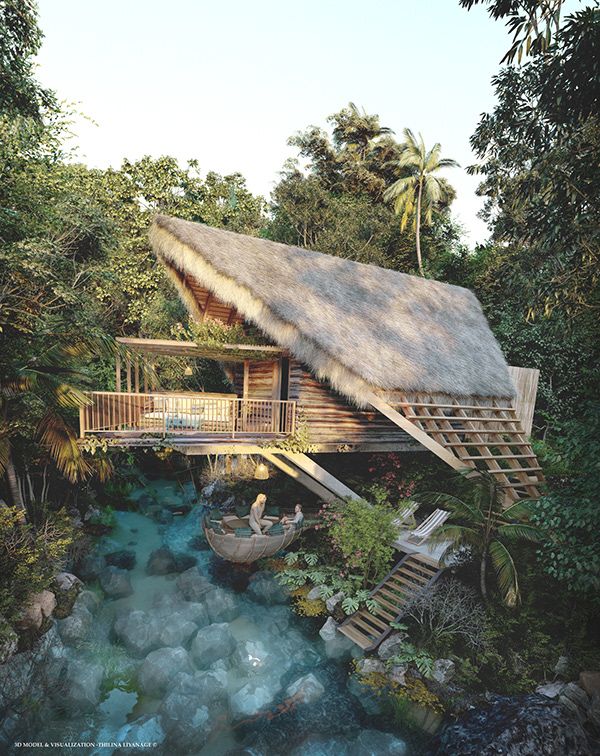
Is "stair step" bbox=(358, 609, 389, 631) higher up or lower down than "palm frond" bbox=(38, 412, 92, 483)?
lower down

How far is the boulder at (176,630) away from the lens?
26.8 feet

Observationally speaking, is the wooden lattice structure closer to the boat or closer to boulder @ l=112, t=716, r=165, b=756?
the boat

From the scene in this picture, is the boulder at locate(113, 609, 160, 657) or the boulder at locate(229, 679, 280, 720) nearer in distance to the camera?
the boulder at locate(229, 679, 280, 720)

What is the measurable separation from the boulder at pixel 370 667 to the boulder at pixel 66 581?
231 inches

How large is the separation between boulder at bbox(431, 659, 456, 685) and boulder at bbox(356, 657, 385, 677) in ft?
2.92

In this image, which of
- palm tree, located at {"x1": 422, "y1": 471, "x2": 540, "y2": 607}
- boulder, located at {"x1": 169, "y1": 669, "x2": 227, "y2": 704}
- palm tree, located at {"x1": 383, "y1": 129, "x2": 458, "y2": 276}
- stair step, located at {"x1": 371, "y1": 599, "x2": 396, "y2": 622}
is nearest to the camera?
boulder, located at {"x1": 169, "y1": 669, "x2": 227, "y2": 704}

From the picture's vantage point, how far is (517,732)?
550 cm

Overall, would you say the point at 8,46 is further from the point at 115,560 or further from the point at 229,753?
the point at 229,753

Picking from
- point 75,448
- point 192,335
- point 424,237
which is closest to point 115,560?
point 75,448

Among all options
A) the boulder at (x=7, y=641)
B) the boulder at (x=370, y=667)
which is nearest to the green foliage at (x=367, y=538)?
the boulder at (x=370, y=667)

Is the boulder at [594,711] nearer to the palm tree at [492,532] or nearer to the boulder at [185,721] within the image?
the palm tree at [492,532]

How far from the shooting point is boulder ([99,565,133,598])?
9617 mm

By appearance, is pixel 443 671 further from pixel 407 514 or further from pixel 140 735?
pixel 140 735

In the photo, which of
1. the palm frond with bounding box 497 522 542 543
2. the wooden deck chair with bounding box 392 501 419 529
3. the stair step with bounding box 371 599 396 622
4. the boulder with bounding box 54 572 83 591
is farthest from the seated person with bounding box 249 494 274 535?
the palm frond with bounding box 497 522 542 543
